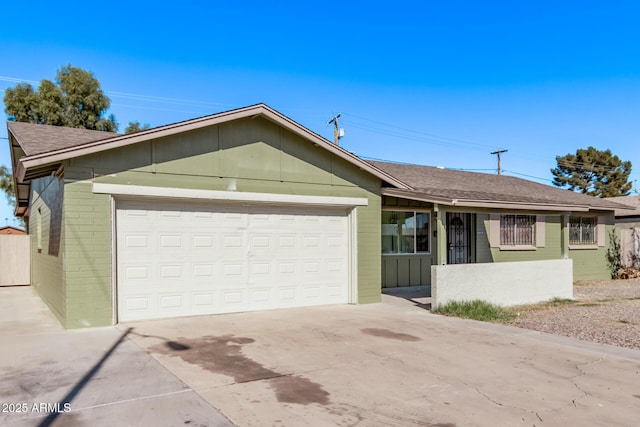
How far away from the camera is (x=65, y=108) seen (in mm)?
28125

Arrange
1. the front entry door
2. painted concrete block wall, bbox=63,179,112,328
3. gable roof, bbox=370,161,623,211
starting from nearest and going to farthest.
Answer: painted concrete block wall, bbox=63,179,112,328 < gable roof, bbox=370,161,623,211 < the front entry door

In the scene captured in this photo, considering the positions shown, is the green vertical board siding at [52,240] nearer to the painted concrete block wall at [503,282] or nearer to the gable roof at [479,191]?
the gable roof at [479,191]

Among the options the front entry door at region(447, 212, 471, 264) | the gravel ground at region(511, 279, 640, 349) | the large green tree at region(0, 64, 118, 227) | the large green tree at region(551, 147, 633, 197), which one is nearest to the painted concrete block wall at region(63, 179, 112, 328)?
the gravel ground at region(511, 279, 640, 349)

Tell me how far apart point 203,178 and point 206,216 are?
796mm

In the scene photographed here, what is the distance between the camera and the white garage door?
27.9 feet

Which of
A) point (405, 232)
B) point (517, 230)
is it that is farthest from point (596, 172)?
point (405, 232)

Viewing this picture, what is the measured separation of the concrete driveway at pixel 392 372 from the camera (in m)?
4.30

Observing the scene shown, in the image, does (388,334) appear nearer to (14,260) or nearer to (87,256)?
(87,256)

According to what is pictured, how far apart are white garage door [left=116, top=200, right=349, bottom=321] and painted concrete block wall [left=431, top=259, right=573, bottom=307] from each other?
7.73ft

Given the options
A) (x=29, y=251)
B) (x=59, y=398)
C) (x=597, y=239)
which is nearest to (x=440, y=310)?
(x=59, y=398)

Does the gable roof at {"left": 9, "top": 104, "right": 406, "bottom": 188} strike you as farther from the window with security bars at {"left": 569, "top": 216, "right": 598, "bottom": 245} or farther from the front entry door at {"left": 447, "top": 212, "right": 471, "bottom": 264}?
the window with security bars at {"left": 569, "top": 216, "right": 598, "bottom": 245}

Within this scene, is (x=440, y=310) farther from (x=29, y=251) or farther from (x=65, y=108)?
(x=65, y=108)

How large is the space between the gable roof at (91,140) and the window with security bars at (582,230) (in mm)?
10141

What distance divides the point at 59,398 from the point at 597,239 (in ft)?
63.3
